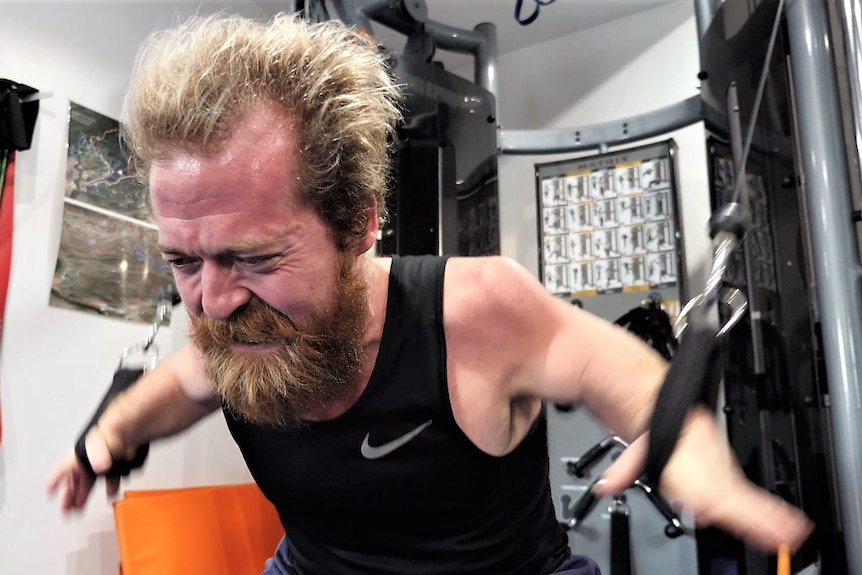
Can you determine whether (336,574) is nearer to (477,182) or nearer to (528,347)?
(528,347)

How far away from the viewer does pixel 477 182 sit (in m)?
2.01

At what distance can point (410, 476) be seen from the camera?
2.70 feet

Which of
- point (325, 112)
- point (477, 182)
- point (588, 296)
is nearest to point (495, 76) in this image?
point (477, 182)

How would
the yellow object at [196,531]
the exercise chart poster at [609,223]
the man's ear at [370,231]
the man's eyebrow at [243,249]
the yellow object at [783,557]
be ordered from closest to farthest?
the yellow object at [783,557], the man's eyebrow at [243,249], the man's ear at [370,231], the yellow object at [196,531], the exercise chart poster at [609,223]

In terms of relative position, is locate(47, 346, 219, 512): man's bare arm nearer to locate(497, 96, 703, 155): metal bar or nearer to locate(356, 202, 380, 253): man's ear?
locate(356, 202, 380, 253): man's ear

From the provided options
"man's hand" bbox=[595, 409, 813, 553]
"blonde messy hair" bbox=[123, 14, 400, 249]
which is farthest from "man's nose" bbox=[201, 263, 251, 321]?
"man's hand" bbox=[595, 409, 813, 553]

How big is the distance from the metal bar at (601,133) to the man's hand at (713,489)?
1.54 meters

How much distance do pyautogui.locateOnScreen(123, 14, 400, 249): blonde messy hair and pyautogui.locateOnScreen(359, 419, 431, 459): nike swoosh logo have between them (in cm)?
25

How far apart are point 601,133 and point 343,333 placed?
1.53 meters

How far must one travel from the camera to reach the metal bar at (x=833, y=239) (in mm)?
1220

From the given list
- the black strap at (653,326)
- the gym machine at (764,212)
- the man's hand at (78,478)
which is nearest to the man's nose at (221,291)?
the man's hand at (78,478)

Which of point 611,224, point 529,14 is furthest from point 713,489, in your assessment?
point 529,14

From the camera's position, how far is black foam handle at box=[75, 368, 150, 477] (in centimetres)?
95

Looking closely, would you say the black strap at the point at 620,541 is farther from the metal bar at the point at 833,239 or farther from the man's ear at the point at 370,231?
the man's ear at the point at 370,231
